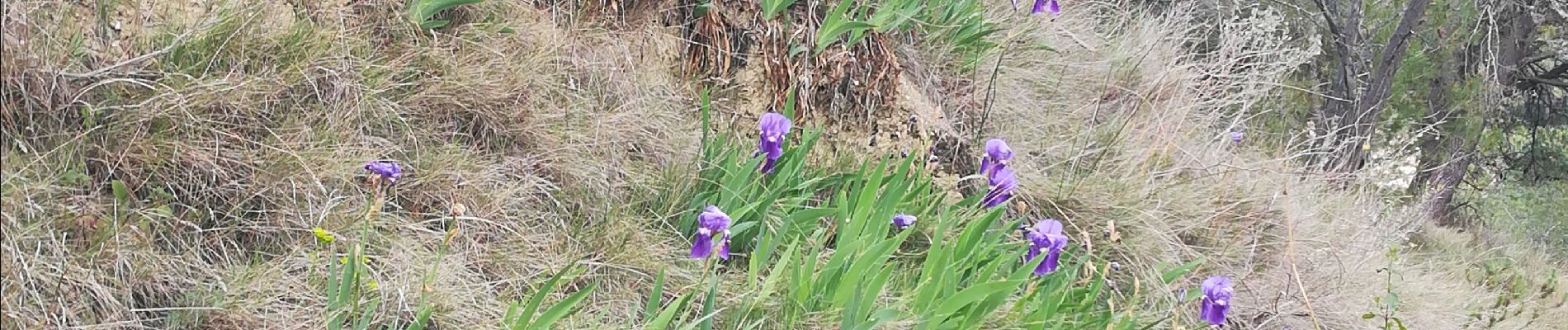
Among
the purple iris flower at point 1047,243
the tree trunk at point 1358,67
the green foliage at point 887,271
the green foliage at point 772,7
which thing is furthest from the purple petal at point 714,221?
the tree trunk at point 1358,67

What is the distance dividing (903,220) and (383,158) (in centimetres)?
100

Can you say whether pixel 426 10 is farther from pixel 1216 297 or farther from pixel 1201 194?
pixel 1201 194

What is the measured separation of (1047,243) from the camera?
2352mm

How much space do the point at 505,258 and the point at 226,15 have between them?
2.16 feet

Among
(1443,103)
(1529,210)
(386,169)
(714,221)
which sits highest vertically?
(386,169)

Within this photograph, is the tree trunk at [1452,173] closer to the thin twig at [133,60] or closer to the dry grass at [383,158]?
the dry grass at [383,158]

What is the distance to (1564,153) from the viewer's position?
827 centimetres

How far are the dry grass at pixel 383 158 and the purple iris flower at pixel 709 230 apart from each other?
185mm

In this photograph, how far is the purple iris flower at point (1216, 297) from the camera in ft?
7.51

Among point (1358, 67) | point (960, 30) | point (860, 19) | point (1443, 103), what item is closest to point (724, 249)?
point (860, 19)

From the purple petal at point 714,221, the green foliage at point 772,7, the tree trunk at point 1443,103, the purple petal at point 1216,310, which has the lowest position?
the tree trunk at point 1443,103

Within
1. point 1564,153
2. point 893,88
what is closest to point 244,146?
point 893,88

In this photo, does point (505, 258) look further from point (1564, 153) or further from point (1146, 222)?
point (1564, 153)

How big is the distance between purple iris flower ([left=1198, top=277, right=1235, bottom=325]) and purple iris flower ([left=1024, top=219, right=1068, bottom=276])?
0.28 meters
